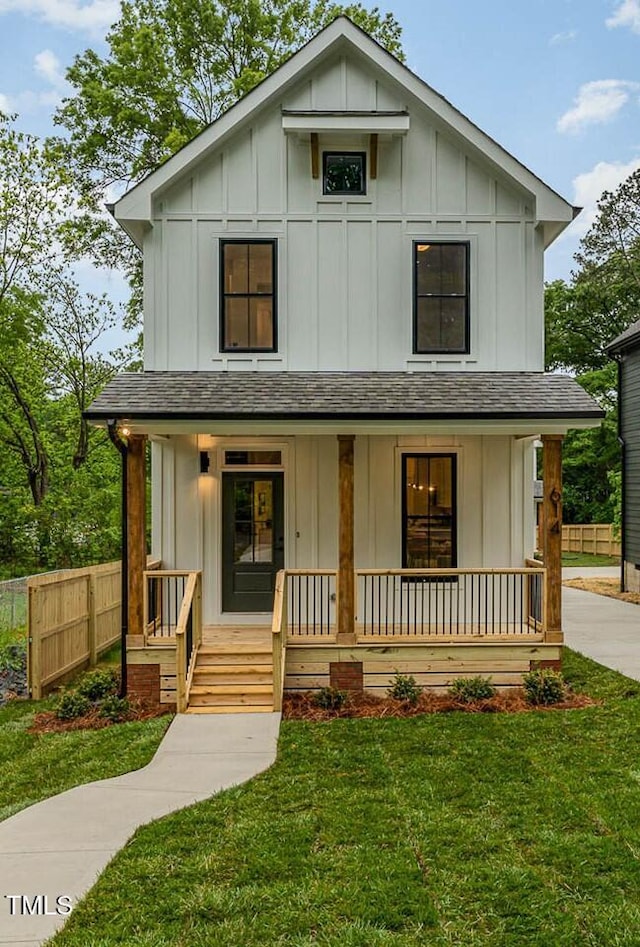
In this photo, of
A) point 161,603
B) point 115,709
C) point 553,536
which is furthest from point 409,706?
point 161,603

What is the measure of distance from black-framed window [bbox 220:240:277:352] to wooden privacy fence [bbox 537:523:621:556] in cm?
2204

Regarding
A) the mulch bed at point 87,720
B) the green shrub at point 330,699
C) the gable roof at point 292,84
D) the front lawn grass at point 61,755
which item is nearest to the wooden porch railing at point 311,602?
the green shrub at point 330,699

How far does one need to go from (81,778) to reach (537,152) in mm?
70281

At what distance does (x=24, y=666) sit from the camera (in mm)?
9664

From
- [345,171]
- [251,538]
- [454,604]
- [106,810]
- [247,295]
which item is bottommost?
[106,810]

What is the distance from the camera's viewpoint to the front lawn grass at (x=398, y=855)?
143 inches

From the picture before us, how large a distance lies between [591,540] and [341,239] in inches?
953

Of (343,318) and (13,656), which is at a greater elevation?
(343,318)

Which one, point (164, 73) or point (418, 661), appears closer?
point (418, 661)

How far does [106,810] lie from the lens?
5.16 meters

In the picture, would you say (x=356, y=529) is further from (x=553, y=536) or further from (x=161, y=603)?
(x=161, y=603)

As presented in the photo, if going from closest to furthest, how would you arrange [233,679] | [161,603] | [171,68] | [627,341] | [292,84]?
1. [233,679]
2. [161,603]
3. [292,84]
4. [627,341]
5. [171,68]

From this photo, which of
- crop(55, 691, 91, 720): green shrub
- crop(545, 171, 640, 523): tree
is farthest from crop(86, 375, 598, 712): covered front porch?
crop(545, 171, 640, 523): tree

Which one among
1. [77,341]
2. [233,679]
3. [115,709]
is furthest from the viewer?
[77,341]
